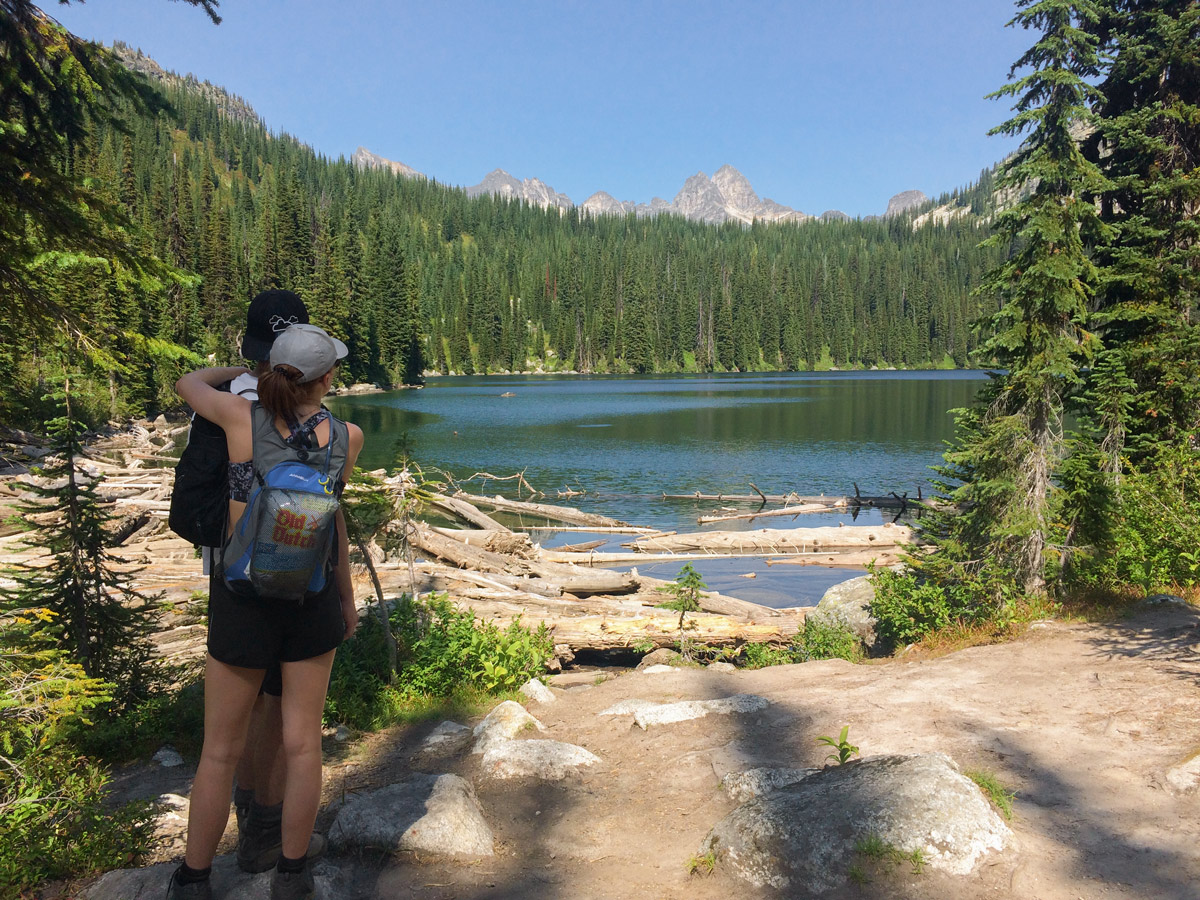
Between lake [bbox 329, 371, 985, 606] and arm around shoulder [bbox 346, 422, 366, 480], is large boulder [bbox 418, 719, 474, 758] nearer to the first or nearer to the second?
lake [bbox 329, 371, 985, 606]

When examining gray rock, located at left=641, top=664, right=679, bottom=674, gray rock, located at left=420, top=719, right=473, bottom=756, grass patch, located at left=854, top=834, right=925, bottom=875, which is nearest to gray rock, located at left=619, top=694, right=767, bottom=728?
gray rock, located at left=420, top=719, right=473, bottom=756

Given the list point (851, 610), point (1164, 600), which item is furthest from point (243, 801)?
point (851, 610)

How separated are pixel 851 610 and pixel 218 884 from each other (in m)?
10.3

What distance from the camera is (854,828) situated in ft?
12.7

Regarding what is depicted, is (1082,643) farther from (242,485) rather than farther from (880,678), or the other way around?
(242,485)

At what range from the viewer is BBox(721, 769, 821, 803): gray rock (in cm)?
487

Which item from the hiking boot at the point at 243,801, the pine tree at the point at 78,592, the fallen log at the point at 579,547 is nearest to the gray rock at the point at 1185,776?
the hiking boot at the point at 243,801

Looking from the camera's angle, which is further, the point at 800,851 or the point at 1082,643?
the point at 1082,643

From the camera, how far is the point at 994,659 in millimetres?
7996

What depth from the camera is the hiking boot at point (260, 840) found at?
3.49 meters

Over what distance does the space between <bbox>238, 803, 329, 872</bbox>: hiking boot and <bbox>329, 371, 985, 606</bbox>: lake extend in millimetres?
4601

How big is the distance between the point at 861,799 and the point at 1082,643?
5.55 metres

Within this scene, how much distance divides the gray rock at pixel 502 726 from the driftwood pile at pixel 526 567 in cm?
254

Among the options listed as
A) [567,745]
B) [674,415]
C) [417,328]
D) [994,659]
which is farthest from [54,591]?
[417,328]
